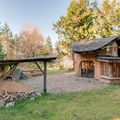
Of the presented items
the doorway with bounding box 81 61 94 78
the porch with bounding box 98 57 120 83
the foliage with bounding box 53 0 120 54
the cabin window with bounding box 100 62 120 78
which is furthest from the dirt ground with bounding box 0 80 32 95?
the foliage with bounding box 53 0 120 54

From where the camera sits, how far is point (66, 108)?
42.4ft

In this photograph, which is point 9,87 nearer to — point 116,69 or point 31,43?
point 116,69

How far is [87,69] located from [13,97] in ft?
43.1

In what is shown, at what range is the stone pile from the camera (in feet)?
46.1

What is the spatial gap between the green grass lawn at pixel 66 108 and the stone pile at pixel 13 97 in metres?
0.41

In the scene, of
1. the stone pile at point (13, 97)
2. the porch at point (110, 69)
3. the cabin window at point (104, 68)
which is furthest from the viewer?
the cabin window at point (104, 68)

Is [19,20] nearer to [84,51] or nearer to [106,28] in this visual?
[106,28]

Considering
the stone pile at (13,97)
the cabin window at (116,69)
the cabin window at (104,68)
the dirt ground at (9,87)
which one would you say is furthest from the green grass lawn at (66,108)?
the cabin window at (104,68)

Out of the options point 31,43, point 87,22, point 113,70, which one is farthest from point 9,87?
point 31,43

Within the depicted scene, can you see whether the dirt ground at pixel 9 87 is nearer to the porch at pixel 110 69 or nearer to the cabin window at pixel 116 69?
the porch at pixel 110 69

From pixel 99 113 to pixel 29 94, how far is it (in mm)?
5495

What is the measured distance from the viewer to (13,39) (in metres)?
45.1

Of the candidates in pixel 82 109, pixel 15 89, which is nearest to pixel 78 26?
pixel 15 89

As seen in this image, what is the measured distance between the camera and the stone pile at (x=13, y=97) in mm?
14064
